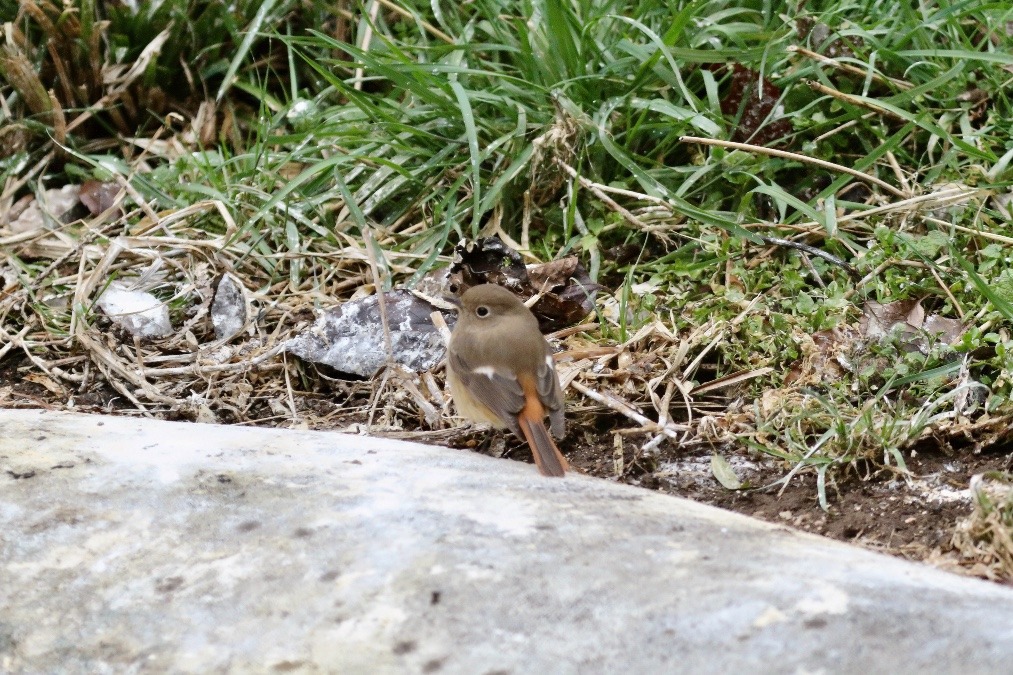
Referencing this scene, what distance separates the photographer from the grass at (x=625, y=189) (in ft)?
13.1

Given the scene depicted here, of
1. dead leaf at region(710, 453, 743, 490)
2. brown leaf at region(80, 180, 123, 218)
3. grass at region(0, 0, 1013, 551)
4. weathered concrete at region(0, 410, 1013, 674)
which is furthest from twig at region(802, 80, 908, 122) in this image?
brown leaf at region(80, 180, 123, 218)

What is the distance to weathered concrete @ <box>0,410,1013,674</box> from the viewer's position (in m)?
1.94

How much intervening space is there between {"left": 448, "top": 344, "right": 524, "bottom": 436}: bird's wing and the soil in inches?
8.4

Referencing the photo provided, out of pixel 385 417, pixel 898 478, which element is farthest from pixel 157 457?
pixel 898 478

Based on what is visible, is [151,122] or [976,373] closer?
[976,373]

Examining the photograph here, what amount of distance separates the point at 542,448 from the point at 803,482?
71cm

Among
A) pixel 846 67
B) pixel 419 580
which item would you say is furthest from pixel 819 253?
pixel 419 580

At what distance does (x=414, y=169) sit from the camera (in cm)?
469

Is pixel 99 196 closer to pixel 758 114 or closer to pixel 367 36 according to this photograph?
pixel 367 36

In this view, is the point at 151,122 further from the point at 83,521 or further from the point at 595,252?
the point at 83,521

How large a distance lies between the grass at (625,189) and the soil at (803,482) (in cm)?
25

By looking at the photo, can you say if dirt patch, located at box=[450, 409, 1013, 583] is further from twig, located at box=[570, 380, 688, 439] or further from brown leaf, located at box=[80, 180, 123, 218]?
brown leaf, located at box=[80, 180, 123, 218]

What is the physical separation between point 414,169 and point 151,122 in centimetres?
160

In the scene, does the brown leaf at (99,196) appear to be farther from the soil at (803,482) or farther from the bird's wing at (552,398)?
the bird's wing at (552,398)
